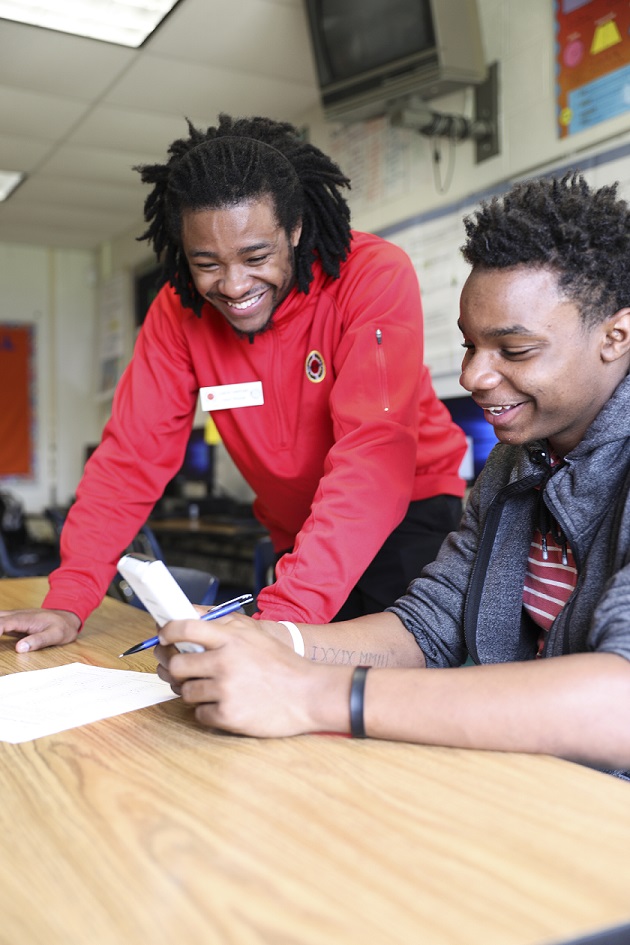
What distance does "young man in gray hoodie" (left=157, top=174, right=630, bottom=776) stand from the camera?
0.89m

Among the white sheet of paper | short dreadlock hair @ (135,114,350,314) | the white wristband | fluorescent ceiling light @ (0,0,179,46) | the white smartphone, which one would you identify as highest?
fluorescent ceiling light @ (0,0,179,46)

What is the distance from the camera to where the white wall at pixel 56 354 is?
6965 millimetres

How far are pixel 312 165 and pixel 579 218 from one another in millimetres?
682

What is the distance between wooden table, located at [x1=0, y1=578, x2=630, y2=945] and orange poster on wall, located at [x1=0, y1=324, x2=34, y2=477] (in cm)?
632

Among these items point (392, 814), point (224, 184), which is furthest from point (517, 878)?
point (224, 184)

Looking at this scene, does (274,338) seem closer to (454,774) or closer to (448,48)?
(454,774)

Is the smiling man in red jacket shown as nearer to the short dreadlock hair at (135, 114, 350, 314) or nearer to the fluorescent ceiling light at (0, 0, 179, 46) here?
the short dreadlock hair at (135, 114, 350, 314)

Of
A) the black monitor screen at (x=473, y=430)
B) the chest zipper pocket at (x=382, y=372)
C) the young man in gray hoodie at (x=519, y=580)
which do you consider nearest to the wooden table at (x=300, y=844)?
the young man in gray hoodie at (x=519, y=580)

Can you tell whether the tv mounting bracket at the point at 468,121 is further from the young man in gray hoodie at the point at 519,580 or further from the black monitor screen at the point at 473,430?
the young man in gray hoodie at the point at 519,580

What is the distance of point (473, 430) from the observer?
3129 mm

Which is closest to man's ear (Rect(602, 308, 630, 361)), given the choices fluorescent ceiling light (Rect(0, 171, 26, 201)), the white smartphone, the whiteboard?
the white smartphone

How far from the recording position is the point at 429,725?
2.97ft

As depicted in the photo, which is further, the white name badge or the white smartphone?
the white name badge

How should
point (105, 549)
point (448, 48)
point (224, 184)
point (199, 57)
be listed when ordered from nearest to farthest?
point (224, 184) < point (105, 549) < point (448, 48) < point (199, 57)
